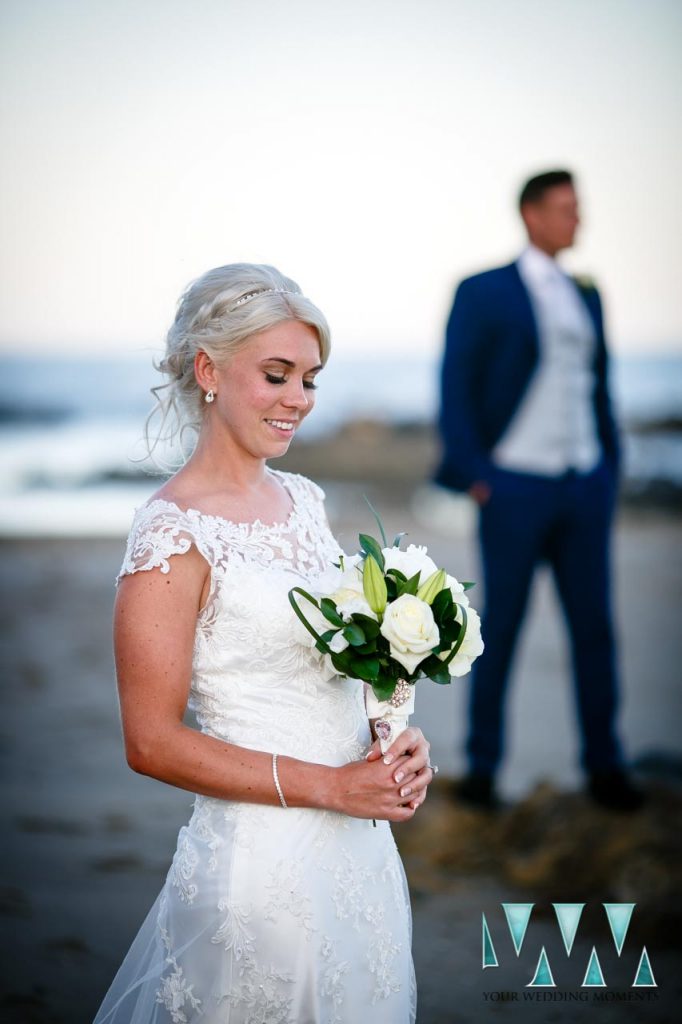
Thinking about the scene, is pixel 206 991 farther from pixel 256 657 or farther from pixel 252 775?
pixel 256 657

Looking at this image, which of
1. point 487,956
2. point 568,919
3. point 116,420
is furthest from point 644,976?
point 116,420

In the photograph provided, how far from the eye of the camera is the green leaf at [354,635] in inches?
84.7

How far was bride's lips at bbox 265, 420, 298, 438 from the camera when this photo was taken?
2492mm

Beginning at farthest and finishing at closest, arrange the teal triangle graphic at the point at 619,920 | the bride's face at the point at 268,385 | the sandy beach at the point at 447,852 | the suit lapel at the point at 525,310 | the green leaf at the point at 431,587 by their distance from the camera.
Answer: the suit lapel at the point at 525,310 < the teal triangle graphic at the point at 619,920 < the sandy beach at the point at 447,852 < the bride's face at the point at 268,385 < the green leaf at the point at 431,587


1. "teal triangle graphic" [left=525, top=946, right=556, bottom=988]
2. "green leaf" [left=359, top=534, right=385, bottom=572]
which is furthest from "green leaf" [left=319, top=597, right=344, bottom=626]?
"teal triangle graphic" [left=525, top=946, right=556, bottom=988]

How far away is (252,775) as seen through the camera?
2.27 m

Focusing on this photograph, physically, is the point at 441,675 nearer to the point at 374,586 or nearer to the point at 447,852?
the point at 374,586

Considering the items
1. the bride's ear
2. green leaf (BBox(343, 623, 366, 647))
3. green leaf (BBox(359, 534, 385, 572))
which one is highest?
the bride's ear

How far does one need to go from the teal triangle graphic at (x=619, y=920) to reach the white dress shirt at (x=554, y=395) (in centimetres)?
174

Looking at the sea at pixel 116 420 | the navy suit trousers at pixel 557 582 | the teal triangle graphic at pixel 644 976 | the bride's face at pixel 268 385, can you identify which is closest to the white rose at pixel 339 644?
the bride's face at pixel 268 385

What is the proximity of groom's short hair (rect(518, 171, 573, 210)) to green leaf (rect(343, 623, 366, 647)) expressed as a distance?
3133 mm

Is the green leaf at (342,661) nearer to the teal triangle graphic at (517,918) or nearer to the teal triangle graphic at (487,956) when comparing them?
the teal triangle graphic at (517,918)

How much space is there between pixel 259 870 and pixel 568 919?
203 centimetres

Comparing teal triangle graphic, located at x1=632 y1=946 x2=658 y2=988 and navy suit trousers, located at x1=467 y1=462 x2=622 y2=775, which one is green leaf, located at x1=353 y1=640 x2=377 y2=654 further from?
navy suit trousers, located at x1=467 y1=462 x2=622 y2=775
